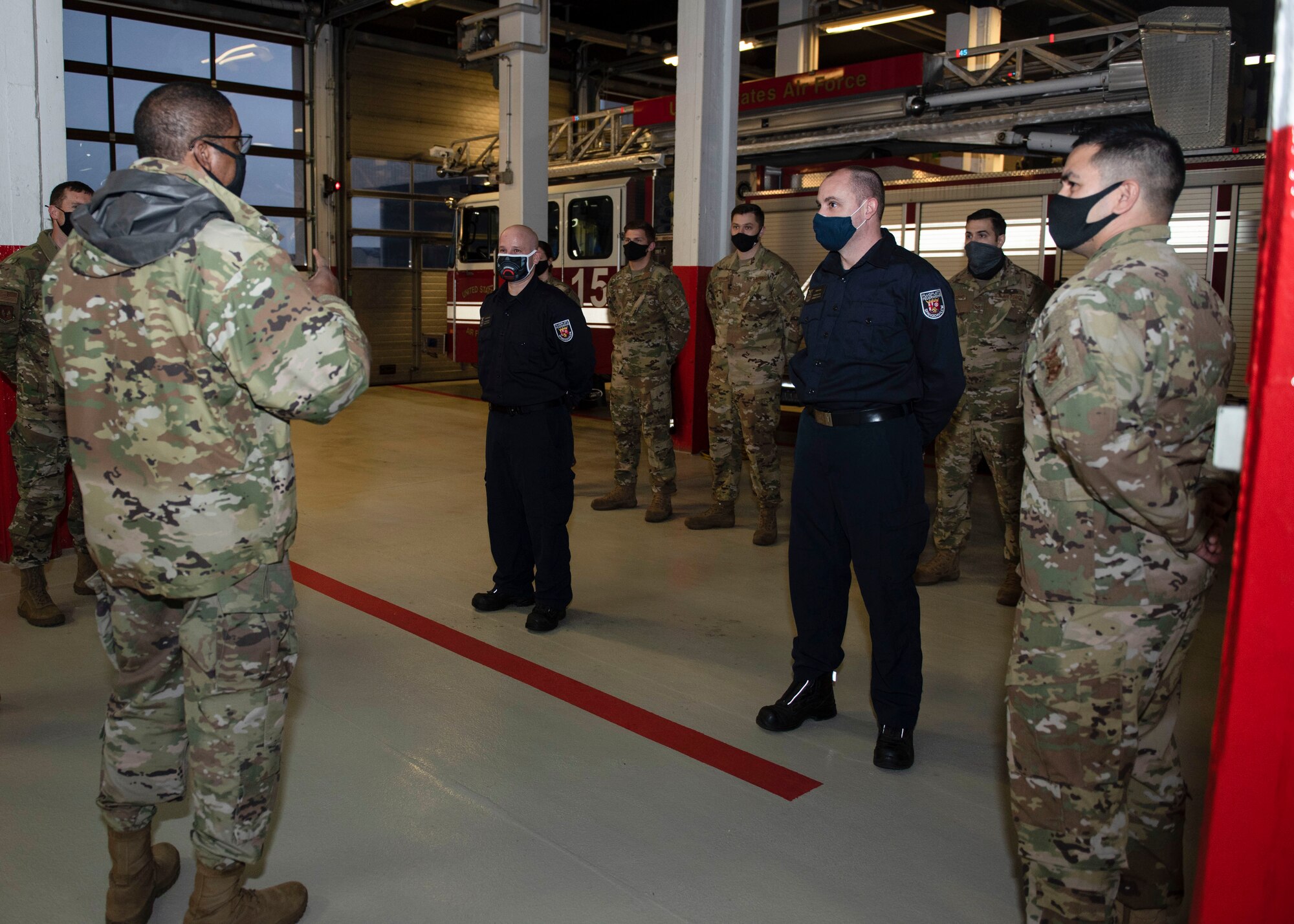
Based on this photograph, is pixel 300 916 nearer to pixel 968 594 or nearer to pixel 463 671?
pixel 463 671

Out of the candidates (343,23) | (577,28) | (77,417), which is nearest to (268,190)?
(343,23)

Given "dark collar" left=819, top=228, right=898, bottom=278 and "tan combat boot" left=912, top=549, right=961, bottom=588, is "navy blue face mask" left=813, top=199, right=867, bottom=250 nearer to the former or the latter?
"dark collar" left=819, top=228, right=898, bottom=278

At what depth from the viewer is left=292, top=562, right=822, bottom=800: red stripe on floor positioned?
3.11m

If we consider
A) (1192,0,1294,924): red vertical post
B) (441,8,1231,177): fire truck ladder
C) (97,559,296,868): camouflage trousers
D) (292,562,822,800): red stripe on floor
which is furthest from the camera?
(441,8,1231,177): fire truck ladder

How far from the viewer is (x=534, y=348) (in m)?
4.28

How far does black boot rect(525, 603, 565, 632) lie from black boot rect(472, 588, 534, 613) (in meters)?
0.27

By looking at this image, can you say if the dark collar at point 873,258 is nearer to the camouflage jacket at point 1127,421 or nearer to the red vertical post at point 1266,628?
the camouflage jacket at point 1127,421

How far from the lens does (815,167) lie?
954 cm

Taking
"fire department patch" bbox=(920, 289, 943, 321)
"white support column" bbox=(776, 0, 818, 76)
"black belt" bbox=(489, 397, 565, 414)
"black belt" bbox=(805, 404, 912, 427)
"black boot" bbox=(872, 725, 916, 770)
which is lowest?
"black boot" bbox=(872, 725, 916, 770)

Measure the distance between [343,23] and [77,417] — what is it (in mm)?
14718

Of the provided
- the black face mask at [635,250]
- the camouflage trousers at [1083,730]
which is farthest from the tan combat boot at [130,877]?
the black face mask at [635,250]

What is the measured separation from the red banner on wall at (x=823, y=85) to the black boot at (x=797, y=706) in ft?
20.0

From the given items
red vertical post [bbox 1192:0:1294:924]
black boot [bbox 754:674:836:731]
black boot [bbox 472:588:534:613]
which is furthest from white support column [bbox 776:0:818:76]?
red vertical post [bbox 1192:0:1294:924]

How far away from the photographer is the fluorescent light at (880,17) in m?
11.9
